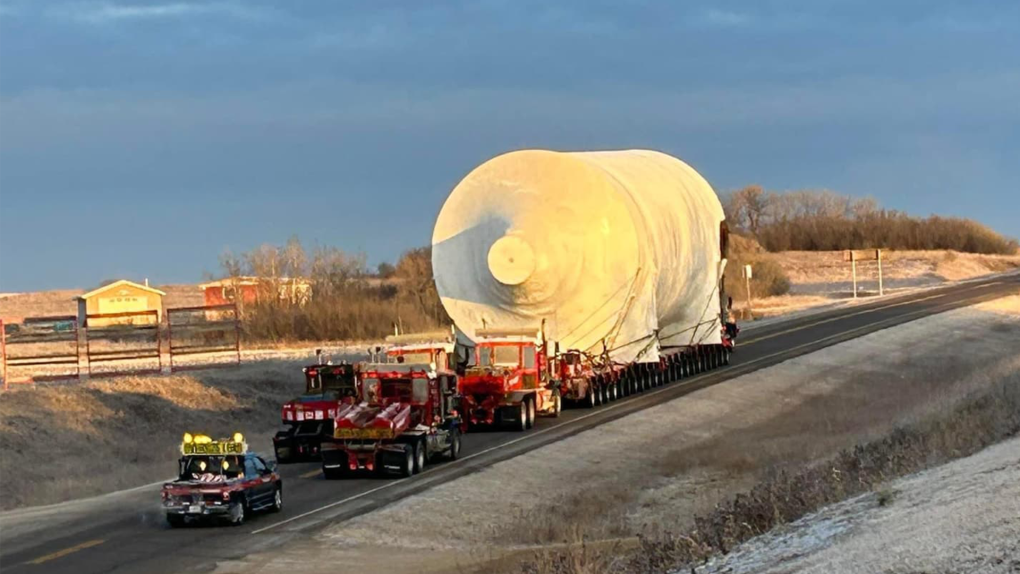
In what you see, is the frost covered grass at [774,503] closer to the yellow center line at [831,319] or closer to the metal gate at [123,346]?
the metal gate at [123,346]

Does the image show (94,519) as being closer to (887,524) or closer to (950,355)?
(887,524)

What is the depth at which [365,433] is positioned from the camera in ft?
77.8

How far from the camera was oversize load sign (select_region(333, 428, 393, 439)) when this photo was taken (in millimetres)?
23703

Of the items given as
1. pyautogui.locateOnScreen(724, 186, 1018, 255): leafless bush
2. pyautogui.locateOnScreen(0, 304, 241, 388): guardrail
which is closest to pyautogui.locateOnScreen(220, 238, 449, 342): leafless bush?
pyautogui.locateOnScreen(0, 304, 241, 388): guardrail

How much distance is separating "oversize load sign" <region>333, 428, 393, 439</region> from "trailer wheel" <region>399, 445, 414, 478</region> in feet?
1.34

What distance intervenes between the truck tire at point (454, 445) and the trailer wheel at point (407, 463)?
1837 millimetres

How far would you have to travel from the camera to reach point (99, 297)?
78.2 metres

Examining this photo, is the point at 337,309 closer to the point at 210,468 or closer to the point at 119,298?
the point at 119,298

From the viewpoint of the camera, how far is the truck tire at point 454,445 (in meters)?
25.6

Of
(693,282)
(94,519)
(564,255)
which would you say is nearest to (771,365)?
(693,282)

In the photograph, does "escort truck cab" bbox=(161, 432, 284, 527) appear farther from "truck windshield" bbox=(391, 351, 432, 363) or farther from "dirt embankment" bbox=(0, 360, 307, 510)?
"truck windshield" bbox=(391, 351, 432, 363)

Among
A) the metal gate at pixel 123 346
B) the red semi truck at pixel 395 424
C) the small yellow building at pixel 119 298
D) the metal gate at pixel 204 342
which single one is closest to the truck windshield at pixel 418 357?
the red semi truck at pixel 395 424

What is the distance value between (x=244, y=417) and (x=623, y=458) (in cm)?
1620

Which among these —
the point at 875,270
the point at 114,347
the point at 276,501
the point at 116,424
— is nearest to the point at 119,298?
the point at 114,347
